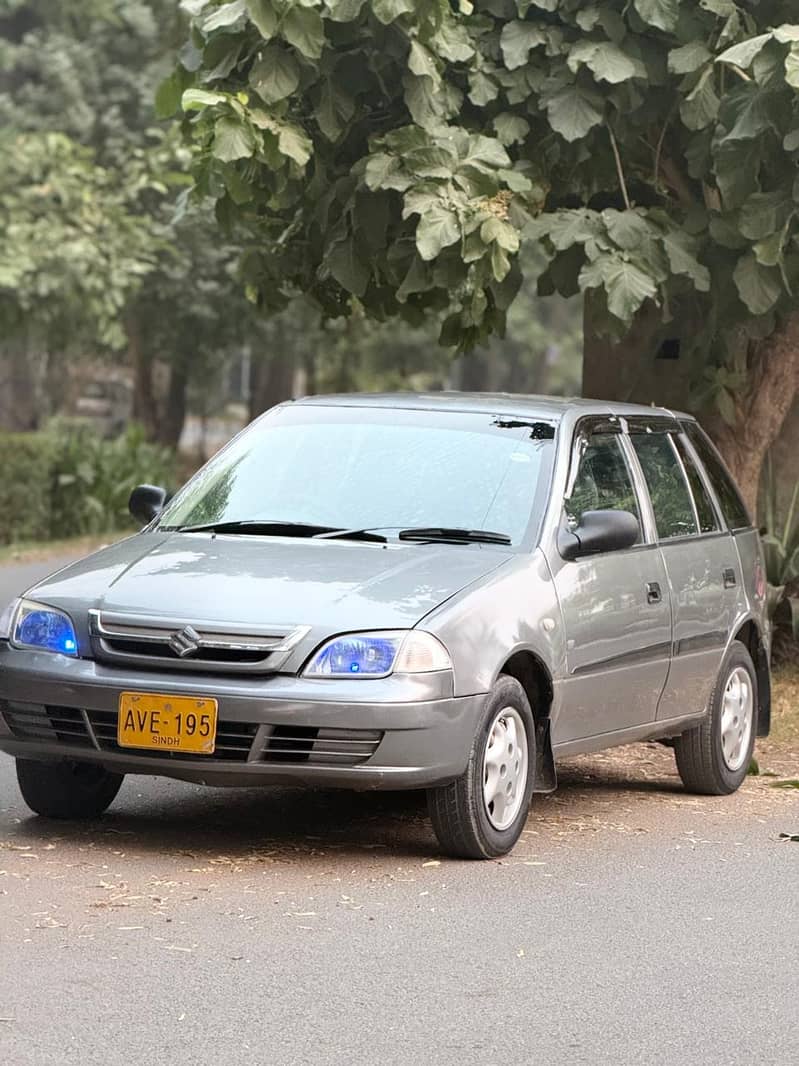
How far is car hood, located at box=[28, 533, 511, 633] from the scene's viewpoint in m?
7.10

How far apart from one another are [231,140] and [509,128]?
68.2 inches

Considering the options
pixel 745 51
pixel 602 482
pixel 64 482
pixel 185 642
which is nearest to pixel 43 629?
pixel 185 642

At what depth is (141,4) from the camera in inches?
1266

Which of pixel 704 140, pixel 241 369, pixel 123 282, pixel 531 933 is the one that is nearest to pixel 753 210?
pixel 704 140

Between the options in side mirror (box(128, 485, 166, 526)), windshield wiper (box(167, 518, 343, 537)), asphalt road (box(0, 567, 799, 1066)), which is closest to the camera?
asphalt road (box(0, 567, 799, 1066))

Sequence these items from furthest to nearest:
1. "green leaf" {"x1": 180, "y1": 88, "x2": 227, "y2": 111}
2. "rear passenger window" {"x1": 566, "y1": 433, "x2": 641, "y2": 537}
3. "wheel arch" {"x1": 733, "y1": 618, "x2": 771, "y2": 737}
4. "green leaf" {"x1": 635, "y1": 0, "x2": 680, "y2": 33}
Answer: "green leaf" {"x1": 635, "y1": 0, "x2": 680, "y2": 33} → "green leaf" {"x1": 180, "y1": 88, "x2": 227, "y2": 111} → "wheel arch" {"x1": 733, "y1": 618, "x2": 771, "y2": 737} → "rear passenger window" {"x1": 566, "y1": 433, "x2": 641, "y2": 537}

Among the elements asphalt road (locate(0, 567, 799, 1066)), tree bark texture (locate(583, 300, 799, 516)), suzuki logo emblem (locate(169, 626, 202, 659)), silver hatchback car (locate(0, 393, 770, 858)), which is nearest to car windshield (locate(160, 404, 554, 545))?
silver hatchback car (locate(0, 393, 770, 858))

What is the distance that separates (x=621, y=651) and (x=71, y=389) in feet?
113

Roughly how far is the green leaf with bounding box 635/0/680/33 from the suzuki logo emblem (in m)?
5.26

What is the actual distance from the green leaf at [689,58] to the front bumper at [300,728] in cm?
493

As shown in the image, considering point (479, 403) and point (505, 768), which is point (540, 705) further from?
point (479, 403)

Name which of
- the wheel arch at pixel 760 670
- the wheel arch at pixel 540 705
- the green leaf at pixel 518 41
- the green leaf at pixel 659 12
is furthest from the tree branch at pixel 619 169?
the wheel arch at pixel 540 705

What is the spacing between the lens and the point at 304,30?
1058cm

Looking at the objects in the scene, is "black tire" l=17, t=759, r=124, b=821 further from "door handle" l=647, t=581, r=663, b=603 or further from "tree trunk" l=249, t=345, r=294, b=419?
"tree trunk" l=249, t=345, r=294, b=419
